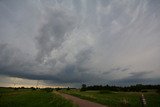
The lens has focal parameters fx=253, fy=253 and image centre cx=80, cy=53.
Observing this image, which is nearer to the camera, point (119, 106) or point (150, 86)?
point (119, 106)

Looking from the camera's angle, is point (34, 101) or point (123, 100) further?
point (34, 101)

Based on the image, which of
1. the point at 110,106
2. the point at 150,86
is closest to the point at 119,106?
the point at 110,106

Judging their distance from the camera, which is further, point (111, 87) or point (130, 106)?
point (111, 87)

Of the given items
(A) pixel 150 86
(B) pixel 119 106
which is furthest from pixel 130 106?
(A) pixel 150 86

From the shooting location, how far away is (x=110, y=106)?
37500 mm

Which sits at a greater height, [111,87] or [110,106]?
[111,87]

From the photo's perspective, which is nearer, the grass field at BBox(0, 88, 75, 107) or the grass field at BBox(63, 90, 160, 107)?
the grass field at BBox(0, 88, 75, 107)

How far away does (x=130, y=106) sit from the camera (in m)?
37.6

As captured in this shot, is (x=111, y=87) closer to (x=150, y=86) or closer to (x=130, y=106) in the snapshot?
(x=150, y=86)

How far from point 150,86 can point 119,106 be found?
151 meters

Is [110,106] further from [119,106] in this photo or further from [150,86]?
[150,86]

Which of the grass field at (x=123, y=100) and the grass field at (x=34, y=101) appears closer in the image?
the grass field at (x=34, y=101)

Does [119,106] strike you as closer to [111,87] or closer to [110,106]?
[110,106]

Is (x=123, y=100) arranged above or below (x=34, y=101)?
below
